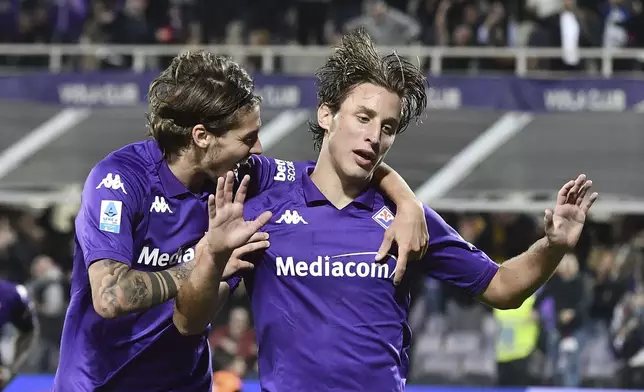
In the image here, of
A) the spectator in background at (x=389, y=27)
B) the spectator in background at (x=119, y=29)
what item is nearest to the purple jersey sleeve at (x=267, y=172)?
the spectator in background at (x=389, y=27)

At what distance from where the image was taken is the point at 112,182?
442 centimetres

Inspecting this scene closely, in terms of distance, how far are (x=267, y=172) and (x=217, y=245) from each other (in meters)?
0.73

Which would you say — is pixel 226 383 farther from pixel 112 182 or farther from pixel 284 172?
pixel 112 182

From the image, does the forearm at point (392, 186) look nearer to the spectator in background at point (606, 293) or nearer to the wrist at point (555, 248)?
the wrist at point (555, 248)

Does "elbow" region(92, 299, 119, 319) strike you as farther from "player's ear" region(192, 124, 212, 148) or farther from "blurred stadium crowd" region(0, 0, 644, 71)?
"blurred stadium crowd" region(0, 0, 644, 71)

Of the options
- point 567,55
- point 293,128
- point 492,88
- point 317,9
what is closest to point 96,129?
point 293,128

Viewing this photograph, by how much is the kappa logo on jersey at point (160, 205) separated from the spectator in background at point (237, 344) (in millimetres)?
7380

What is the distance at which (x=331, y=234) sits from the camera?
4238 mm

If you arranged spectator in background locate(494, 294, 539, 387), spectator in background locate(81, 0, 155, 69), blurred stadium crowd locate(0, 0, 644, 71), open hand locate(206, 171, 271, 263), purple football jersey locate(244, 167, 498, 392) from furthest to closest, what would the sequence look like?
spectator in background locate(81, 0, 155, 69)
blurred stadium crowd locate(0, 0, 644, 71)
spectator in background locate(494, 294, 539, 387)
purple football jersey locate(244, 167, 498, 392)
open hand locate(206, 171, 271, 263)

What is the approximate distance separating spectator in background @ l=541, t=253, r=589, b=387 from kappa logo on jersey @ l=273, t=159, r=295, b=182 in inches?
292

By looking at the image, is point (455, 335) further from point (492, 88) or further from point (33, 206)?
point (33, 206)

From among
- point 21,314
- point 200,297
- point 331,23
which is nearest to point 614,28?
point 331,23

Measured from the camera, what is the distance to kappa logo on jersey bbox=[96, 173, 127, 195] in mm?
4395

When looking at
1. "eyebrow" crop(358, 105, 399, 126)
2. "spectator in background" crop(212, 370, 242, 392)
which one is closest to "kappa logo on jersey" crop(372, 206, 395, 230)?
"eyebrow" crop(358, 105, 399, 126)
